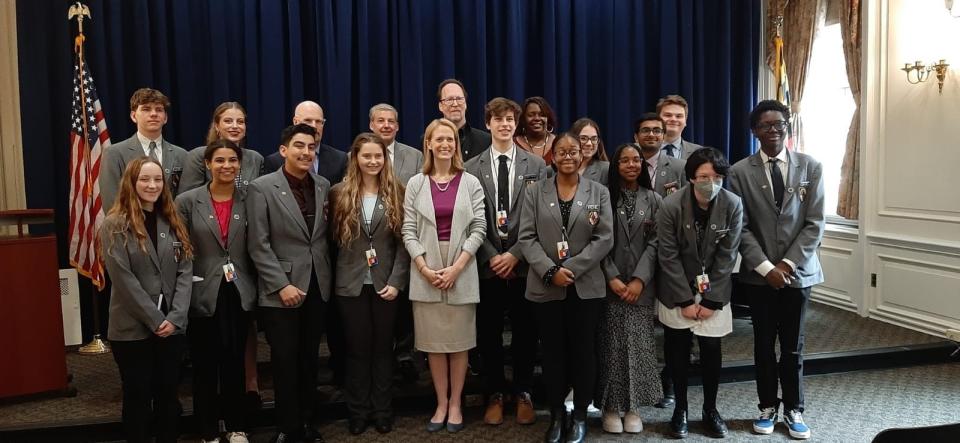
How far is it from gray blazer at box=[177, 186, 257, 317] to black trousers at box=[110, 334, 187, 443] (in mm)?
192

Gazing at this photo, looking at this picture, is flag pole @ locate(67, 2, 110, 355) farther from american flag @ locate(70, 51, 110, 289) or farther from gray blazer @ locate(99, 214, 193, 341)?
gray blazer @ locate(99, 214, 193, 341)

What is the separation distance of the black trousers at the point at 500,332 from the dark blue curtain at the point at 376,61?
8.62ft

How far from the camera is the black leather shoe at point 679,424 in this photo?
3.27 metres

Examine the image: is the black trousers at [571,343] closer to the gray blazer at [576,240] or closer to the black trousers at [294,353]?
the gray blazer at [576,240]

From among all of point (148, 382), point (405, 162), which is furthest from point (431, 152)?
point (148, 382)

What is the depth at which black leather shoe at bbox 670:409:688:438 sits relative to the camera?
3.27m

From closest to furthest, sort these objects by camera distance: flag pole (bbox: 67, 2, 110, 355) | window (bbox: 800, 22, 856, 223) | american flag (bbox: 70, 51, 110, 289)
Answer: american flag (bbox: 70, 51, 110, 289) → flag pole (bbox: 67, 2, 110, 355) → window (bbox: 800, 22, 856, 223)

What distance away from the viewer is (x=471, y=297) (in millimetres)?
3312

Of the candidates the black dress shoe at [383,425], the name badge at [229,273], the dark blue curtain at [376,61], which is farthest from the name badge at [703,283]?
the dark blue curtain at [376,61]

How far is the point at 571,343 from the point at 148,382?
72.3 inches

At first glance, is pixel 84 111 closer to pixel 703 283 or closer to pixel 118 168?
pixel 118 168

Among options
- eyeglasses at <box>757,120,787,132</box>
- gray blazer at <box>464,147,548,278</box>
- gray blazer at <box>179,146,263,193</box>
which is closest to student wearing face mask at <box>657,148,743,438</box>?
eyeglasses at <box>757,120,787,132</box>

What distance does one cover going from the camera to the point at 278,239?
315 cm

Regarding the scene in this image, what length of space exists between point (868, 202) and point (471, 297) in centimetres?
382
